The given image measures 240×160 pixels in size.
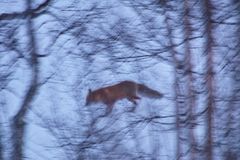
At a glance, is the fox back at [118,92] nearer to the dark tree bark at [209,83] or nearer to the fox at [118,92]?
the fox at [118,92]

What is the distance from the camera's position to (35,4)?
895cm

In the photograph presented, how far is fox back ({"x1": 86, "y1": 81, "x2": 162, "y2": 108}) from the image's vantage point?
8.97 meters

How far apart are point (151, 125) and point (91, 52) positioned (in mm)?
888

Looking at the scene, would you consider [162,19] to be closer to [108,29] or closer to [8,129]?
[108,29]

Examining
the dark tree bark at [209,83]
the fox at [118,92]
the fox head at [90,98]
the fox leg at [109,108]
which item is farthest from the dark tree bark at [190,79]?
the fox head at [90,98]

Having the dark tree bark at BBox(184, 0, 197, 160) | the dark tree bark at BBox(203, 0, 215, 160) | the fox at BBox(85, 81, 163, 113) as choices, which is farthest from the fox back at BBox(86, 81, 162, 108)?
the dark tree bark at BBox(203, 0, 215, 160)

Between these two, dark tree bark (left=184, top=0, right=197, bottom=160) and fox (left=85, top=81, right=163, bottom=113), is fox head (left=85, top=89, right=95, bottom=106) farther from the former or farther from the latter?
dark tree bark (left=184, top=0, right=197, bottom=160)

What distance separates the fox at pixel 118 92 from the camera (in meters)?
8.97

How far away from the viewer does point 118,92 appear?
9.01 m

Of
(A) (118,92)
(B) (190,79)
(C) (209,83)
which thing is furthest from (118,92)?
(C) (209,83)

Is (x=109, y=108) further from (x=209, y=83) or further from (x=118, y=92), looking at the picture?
(x=209, y=83)

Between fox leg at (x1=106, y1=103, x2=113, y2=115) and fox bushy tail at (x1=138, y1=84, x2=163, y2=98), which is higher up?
fox bushy tail at (x1=138, y1=84, x2=163, y2=98)

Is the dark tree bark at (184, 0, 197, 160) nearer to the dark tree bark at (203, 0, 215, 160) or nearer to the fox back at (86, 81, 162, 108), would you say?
the dark tree bark at (203, 0, 215, 160)

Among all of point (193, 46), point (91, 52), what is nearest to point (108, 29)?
point (91, 52)
